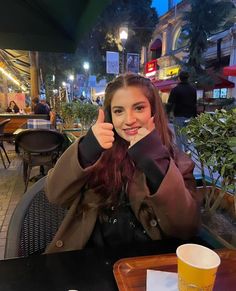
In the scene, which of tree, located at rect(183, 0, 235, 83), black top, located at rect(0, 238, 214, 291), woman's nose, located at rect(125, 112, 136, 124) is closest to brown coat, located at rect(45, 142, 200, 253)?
black top, located at rect(0, 238, 214, 291)

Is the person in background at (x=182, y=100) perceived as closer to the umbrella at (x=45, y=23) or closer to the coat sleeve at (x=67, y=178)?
the umbrella at (x=45, y=23)

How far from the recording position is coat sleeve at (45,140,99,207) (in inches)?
42.3

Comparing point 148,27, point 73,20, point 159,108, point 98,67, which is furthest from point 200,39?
point 159,108

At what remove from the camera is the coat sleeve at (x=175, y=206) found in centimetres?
95

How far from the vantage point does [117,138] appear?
1.29 m

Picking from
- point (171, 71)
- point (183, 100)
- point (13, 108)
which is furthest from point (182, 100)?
point (171, 71)

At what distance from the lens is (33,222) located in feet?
4.26

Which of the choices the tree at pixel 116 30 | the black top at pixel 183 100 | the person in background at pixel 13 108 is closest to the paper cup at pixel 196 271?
the black top at pixel 183 100

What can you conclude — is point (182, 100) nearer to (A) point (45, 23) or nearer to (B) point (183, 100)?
(B) point (183, 100)

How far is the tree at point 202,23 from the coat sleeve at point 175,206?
13.5 metres

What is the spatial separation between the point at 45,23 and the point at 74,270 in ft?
9.09

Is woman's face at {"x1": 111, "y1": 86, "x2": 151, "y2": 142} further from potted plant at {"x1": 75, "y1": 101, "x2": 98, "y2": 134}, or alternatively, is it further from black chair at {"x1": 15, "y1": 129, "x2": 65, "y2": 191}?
black chair at {"x1": 15, "y1": 129, "x2": 65, "y2": 191}

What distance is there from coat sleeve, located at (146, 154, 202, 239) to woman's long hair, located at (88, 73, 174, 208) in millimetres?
203

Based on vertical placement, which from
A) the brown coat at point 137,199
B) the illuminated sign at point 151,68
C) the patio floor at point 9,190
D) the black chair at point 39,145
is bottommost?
the patio floor at point 9,190
